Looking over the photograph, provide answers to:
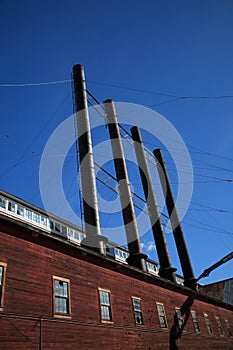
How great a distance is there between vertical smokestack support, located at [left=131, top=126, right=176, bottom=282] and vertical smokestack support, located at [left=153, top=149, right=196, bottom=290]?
14.7 feet

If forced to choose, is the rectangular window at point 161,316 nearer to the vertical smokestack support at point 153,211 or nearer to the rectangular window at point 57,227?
the vertical smokestack support at point 153,211

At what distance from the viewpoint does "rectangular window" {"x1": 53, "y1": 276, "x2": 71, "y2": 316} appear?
11.9 meters

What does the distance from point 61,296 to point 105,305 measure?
325 centimetres

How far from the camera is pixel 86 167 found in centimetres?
2508

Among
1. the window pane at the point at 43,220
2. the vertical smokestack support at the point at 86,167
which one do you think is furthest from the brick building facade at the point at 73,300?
the window pane at the point at 43,220

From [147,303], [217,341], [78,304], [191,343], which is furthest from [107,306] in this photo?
[217,341]

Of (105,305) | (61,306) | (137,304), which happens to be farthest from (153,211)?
(61,306)

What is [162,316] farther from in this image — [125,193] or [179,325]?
[125,193]

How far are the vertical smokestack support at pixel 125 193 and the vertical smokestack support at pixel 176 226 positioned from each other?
10.5 meters

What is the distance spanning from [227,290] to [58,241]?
46.6 m

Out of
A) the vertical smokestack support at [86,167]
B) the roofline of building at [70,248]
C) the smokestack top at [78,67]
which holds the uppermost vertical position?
the smokestack top at [78,67]

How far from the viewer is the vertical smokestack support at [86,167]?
68.9 feet

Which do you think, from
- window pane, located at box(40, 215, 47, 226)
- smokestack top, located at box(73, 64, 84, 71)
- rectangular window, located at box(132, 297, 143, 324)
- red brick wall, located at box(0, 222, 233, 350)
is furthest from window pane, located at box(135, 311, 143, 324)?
smokestack top, located at box(73, 64, 84, 71)

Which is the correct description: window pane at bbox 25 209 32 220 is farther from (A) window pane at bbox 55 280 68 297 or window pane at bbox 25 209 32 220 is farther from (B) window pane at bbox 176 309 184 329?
(A) window pane at bbox 55 280 68 297
